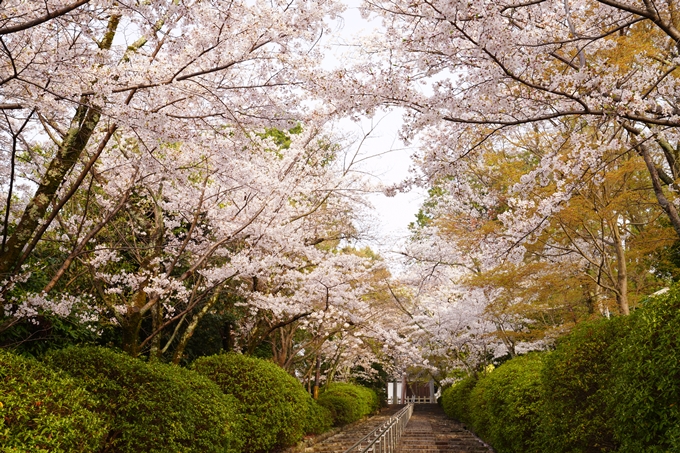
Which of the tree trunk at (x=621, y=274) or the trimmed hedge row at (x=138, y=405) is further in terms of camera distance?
the tree trunk at (x=621, y=274)

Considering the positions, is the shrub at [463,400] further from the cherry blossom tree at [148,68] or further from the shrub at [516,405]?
the cherry blossom tree at [148,68]

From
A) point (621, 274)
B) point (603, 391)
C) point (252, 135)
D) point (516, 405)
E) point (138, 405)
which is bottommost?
point (516, 405)

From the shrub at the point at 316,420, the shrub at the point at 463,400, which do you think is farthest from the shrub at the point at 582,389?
the shrub at the point at 463,400

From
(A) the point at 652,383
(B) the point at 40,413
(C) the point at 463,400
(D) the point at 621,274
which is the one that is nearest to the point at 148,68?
(B) the point at 40,413

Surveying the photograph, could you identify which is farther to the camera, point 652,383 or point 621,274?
point 621,274

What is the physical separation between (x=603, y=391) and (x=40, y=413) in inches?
192

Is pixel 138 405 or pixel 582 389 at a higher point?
pixel 582 389

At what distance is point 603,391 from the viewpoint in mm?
4984

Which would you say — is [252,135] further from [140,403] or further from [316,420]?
[316,420]

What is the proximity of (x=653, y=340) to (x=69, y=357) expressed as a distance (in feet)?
17.3

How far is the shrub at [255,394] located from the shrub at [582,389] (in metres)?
4.73

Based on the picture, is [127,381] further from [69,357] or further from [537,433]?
[537,433]

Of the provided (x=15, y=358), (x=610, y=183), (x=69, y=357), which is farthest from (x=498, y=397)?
(x=15, y=358)

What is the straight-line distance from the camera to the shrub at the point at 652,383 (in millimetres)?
3154
